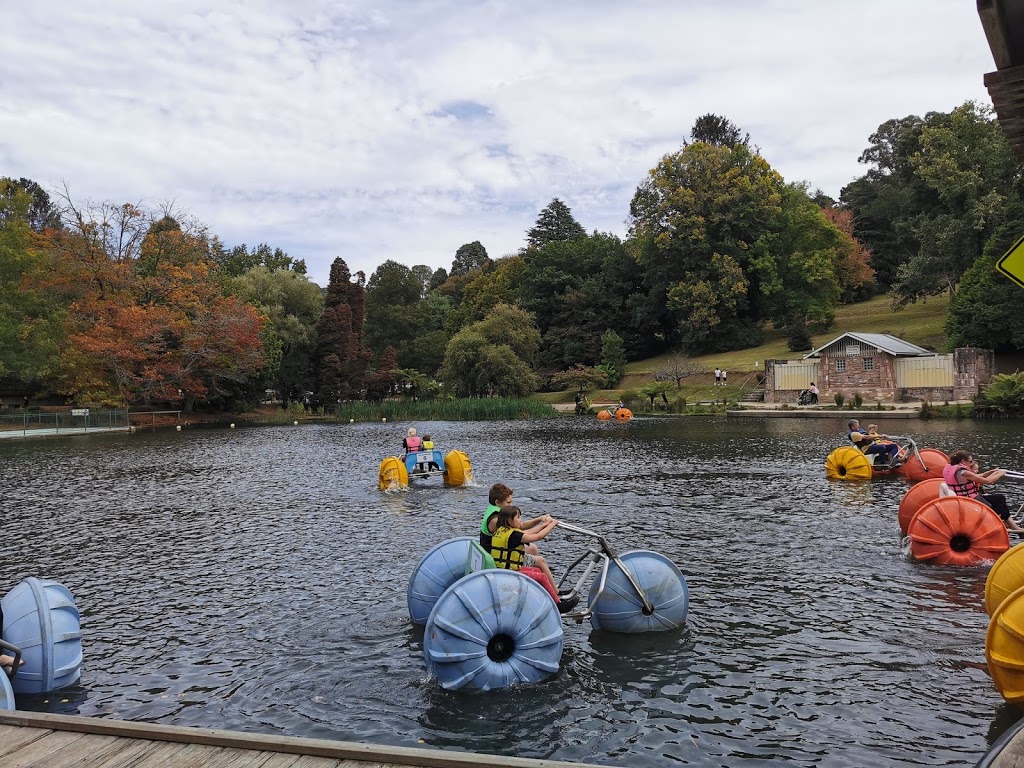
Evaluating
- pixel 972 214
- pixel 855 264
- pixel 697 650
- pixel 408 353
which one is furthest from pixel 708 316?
pixel 697 650

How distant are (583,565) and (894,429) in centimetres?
3031

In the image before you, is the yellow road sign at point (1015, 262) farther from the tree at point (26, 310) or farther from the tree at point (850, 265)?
the tree at point (850, 265)

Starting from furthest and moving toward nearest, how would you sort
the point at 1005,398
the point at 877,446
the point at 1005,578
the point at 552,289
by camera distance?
the point at 552,289
the point at 1005,398
the point at 877,446
the point at 1005,578

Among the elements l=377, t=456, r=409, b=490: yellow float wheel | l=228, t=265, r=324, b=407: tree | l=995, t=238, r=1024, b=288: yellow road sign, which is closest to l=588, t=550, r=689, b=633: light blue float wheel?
l=995, t=238, r=1024, b=288: yellow road sign

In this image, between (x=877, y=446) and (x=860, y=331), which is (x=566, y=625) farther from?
(x=860, y=331)

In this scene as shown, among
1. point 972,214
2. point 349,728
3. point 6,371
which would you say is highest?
point 972,214

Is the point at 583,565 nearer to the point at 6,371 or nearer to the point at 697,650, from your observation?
the point at 697,650

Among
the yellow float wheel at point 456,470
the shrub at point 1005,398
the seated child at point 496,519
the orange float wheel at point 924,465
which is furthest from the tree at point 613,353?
the seated child at point 496,519

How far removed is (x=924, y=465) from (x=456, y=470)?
43.3 feet

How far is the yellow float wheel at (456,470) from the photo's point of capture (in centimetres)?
2345

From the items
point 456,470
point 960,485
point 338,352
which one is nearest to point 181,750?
point 960,485

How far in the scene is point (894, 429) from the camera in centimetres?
3828

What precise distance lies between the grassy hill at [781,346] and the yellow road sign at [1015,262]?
58711 millimetres

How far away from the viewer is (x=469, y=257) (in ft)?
484
